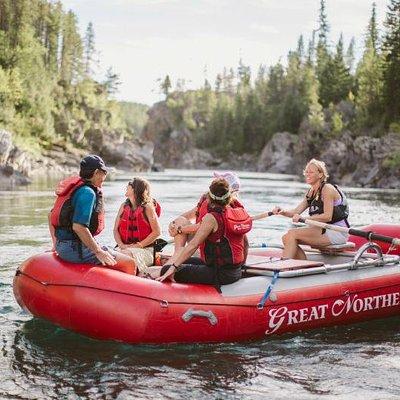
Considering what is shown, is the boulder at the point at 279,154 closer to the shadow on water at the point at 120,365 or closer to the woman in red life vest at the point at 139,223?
the woman in red life vest at the point at 139,223

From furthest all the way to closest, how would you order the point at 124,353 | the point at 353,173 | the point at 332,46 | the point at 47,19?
1. the point at 332,46
2. the point at 47,19
3. the point at 353,173
4. the point at 124,353

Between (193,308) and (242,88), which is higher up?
(242,88)

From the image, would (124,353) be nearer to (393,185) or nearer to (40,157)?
(393,185)

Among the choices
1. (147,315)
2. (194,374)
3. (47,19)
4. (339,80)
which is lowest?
(194,374)

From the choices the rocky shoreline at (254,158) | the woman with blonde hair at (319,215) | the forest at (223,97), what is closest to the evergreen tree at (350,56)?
the forest at (223,97)

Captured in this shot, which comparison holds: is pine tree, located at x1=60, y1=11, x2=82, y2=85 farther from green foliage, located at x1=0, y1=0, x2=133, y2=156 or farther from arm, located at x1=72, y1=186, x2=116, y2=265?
arm, located at x1=72, y1=186, x2=116, y2=265

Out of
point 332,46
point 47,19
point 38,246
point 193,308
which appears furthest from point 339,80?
point 193,308

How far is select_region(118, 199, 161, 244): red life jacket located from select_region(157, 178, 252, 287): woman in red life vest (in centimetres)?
118

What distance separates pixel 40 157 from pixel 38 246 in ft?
131

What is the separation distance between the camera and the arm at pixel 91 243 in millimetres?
6719

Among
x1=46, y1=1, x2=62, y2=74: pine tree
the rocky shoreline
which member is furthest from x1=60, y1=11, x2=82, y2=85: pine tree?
the rocky shoreline

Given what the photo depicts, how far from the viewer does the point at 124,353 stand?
6461 millimetres

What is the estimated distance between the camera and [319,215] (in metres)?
8.80

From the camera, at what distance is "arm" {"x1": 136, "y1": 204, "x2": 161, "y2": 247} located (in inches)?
316
